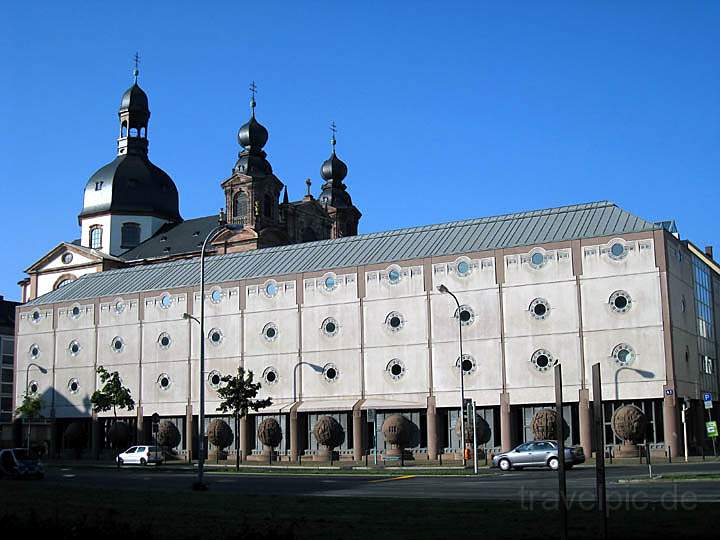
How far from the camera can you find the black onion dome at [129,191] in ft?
365

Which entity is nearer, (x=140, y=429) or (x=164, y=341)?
(x=164, y=341)

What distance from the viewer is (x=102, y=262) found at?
10600cm

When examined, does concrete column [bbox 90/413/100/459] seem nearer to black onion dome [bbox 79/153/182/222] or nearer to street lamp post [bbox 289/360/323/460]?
street lamp post [bbox 289/360/323/460]

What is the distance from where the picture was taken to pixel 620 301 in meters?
55.7

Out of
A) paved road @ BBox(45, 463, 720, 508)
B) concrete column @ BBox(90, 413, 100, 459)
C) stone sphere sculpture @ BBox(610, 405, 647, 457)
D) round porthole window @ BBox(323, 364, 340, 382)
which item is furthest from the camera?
concrete column @ BBox(90, 413, 100, 459)

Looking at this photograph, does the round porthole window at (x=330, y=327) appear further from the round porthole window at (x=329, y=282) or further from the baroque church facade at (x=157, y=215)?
the baroque church facade at (x=157, y=215)

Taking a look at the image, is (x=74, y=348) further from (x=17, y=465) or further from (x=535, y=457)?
(x=535, y=457)

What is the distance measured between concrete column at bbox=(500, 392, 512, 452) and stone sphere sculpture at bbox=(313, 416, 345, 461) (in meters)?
10.7

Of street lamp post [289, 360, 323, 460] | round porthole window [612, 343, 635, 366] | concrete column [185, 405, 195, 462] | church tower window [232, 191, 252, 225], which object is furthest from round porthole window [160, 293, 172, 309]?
round porthole window [612, 343, 635, 366]

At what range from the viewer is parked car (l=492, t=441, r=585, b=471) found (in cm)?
4400

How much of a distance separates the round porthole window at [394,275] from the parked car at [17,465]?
27209mm

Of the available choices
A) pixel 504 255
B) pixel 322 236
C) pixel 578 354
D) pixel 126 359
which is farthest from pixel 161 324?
pixel 322 236

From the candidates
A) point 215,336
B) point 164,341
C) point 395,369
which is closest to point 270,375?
point 215,336

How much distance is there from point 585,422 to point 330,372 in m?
17.2
